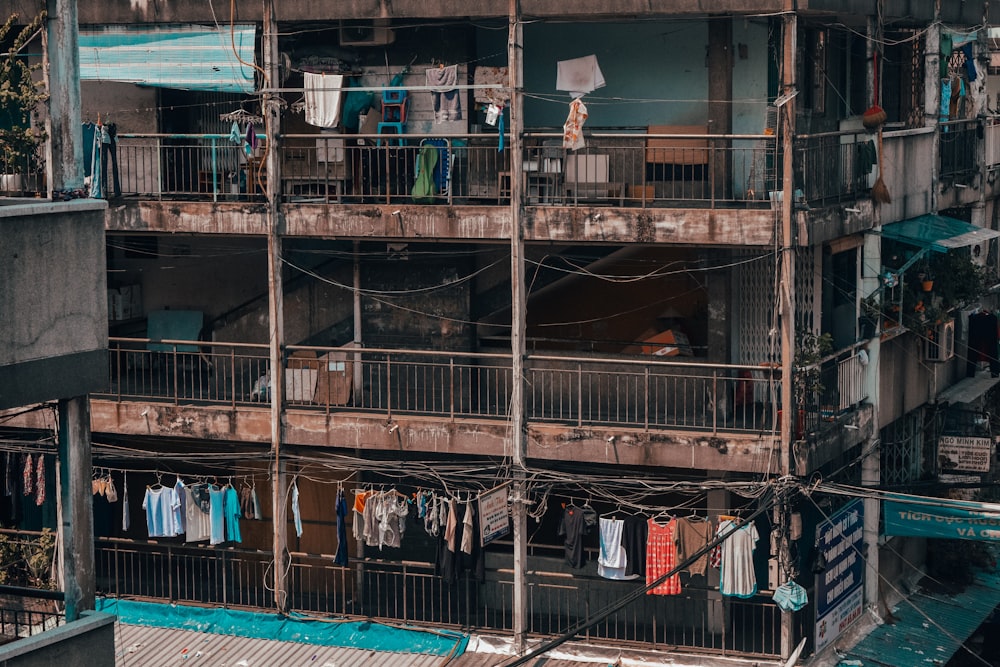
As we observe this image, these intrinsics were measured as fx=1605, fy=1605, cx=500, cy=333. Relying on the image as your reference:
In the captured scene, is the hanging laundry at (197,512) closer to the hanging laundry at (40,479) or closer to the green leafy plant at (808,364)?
the hanging laundry at (40,479)

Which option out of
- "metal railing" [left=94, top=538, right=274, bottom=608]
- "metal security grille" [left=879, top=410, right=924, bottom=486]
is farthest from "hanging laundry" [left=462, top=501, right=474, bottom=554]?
"metal security grille" [left=879, top=410, right=924, bottom=486]

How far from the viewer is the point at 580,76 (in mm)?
24953

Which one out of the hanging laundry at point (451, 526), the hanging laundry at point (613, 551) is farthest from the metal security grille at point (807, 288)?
the hanging laundry at point (451, 526)

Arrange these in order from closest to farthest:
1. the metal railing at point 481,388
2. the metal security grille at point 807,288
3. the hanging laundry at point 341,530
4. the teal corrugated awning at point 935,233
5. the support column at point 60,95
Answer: the support column at point 60,95, the metal security grille at point 807,288, the metal railing at point 481,388, the hanging laundry at point 341,530, the teal corrugated awning at point 935,233

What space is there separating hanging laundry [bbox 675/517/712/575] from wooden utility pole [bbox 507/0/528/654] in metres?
2.32

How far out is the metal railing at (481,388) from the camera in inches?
939

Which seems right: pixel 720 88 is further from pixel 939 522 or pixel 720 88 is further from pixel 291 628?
pixel 291 628

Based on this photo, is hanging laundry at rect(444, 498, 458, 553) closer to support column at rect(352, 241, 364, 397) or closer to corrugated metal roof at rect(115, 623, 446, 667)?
corrugated metal roof at rect(115, 623, 446, 667)

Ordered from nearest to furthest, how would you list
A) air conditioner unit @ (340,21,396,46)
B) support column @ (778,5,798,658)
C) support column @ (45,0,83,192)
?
support column @ (45,0,83,192), support column @ (778,5,798,658), air conditioner unit @ (340,21,396,46)

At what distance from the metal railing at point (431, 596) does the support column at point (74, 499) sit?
1139cm

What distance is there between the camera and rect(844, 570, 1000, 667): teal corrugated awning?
2442cm

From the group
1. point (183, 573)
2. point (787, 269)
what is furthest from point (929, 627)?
point (183, 573)

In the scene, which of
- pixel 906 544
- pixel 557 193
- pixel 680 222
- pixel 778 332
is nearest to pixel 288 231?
pixel 557 193

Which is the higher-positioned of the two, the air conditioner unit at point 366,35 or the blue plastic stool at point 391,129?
the air conditioner unit at point 366,35
